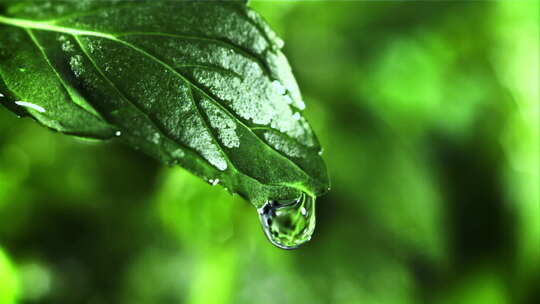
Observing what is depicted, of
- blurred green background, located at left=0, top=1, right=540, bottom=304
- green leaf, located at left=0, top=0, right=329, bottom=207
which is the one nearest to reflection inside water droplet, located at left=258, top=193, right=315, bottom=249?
green leaf, located at left=0, top=0, right=329, bottom=207

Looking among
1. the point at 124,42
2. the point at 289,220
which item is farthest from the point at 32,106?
the point at 289,220

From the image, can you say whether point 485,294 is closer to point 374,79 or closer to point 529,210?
point 529,210

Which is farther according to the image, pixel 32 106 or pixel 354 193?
pixel 354 193

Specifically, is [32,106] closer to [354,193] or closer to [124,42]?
[124,42]

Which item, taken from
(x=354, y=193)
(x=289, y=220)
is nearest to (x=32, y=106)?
(x=289, y=220)

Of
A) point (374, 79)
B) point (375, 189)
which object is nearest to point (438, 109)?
point (374, 79)

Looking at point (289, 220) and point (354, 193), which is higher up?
point (354, 193)

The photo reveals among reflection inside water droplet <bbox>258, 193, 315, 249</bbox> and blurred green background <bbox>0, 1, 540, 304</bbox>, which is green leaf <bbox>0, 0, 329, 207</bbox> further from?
blurred green background <bbox>0, 1, 540, 304</bbox>
